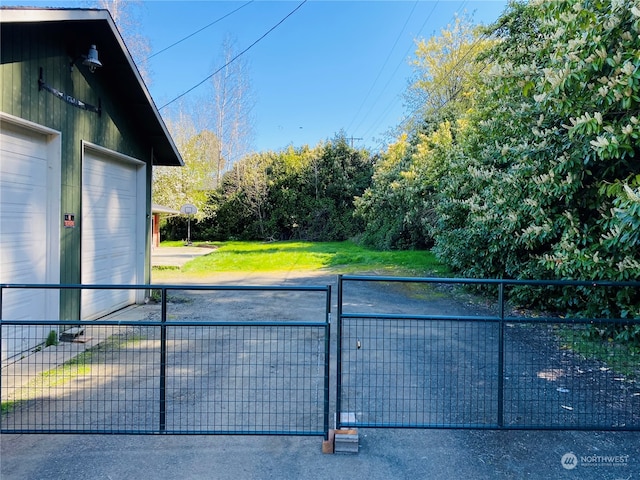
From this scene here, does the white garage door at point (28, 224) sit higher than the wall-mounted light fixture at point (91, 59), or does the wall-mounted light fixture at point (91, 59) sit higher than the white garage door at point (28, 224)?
the wall-mounted light fixture at point (91, 59)

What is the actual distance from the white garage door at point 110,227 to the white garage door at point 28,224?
2.52 feet

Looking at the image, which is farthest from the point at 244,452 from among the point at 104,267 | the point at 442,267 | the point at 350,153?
the point at 350,153

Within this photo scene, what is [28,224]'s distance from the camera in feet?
16.2

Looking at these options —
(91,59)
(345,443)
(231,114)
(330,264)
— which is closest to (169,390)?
(345,443)

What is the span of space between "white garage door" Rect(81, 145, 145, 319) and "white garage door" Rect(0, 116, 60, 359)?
2.52ft

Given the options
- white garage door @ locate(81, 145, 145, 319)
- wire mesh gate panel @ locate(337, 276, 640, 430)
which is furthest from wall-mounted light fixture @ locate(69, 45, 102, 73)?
wire mesh gate panel @ locate(337, 276, 640, 430)

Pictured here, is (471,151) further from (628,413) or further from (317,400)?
(317,400)

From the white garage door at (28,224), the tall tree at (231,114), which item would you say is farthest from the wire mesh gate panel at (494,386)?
the tall tree at (231,114)

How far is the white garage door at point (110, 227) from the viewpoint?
6.18m

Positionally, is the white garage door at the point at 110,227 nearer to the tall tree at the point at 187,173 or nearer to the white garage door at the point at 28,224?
the white garage door at the point at 28,224

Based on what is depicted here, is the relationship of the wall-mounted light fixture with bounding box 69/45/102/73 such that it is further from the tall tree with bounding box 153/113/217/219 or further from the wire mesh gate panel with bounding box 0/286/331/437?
the tall tree with bounding box 153/113/217/219

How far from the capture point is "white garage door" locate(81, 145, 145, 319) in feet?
20.3

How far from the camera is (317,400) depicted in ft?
11.9

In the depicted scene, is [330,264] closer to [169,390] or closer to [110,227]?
[110,227]
